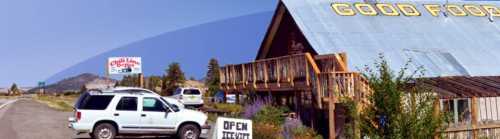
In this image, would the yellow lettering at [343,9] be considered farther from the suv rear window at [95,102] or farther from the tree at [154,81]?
the tree at [154,81]

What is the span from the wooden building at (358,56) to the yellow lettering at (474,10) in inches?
13.0

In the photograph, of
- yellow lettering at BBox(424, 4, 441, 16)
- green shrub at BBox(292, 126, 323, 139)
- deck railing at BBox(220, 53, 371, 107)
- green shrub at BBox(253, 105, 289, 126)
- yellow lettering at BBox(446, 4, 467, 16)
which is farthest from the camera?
yellow lettering at BBox(446, 4, 467, 16)

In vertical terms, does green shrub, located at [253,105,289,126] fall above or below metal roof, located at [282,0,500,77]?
below

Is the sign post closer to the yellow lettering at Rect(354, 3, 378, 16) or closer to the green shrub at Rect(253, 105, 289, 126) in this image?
the yellow lettering at Rect(354, 3, 378, 16)

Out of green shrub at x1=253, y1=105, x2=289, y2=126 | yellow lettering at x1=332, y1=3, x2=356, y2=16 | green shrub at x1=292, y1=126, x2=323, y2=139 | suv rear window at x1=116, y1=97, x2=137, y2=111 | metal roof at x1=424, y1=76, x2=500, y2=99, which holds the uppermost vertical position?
yellow lettering at x1=332, y1=3, x2=356, y2=16

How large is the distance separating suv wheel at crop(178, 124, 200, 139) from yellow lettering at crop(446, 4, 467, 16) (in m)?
18.8

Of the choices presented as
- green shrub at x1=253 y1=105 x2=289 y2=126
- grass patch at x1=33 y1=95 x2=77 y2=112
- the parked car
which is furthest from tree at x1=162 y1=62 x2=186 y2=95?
green shrub at x1=253 y1=105 x2=289 y2=126

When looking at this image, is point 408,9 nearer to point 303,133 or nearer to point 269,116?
point 269,116

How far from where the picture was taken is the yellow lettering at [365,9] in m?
31.6

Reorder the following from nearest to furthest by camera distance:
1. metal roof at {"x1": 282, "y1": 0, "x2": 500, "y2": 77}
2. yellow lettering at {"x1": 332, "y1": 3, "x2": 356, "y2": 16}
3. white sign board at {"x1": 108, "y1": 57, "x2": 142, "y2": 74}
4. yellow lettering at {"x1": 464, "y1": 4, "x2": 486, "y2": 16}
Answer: metal roof at {"x1": 282, "y1": 0, "x2": 500, "y2": 77}
yellow lettering at {"x1": 332, "y1": 3, "x2": 356, "y2": 16}
yellow lettering at {"x1": 464, "y1": 4, "x2": 486, "y2": 16}
white sign board at {"x1": 108, "y1": 57, "x2": 142, "y2": 74}

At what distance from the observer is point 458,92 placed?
18562mm

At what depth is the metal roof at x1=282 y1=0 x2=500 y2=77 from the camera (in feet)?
91.7

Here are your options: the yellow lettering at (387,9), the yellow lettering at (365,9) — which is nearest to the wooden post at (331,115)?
the yellow lettering at (365,9)

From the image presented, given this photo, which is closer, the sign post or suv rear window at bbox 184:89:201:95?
suv rear window at bbox 184:89:201:95
